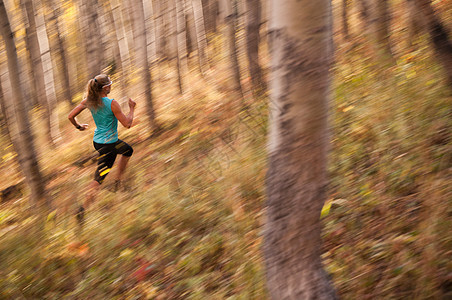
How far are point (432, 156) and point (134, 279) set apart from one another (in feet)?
11.4

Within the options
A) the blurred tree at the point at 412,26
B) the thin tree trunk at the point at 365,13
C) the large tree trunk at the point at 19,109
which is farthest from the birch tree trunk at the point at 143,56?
the blurred tree at the point at 412,26

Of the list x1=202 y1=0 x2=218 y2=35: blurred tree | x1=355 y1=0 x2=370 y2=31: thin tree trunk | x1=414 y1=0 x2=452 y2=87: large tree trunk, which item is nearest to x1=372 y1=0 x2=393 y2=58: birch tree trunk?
x1=355 y1=0 x2=370 y2=31: thin tree trunk

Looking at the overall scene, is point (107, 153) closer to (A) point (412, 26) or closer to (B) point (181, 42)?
(A) point (412, 26)

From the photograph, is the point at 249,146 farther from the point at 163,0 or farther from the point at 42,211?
the point at 163,0

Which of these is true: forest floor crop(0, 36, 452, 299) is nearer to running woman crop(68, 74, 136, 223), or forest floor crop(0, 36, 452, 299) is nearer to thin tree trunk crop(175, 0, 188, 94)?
running woman crop(68, 74, 136, 223)

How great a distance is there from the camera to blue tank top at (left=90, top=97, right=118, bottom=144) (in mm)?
5609

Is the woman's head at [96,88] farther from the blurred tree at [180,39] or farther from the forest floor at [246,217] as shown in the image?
the blurred tree at [180,39]

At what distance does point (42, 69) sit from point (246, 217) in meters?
8.21

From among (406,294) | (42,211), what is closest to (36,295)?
(42,211)

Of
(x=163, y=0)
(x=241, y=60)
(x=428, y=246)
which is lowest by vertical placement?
(x=428, y=246)

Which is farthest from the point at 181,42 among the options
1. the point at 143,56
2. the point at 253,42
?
the point at 253,42

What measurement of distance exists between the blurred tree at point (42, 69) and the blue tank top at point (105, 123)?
4245mm

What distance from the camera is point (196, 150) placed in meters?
6.32

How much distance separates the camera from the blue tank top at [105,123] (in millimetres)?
5609
